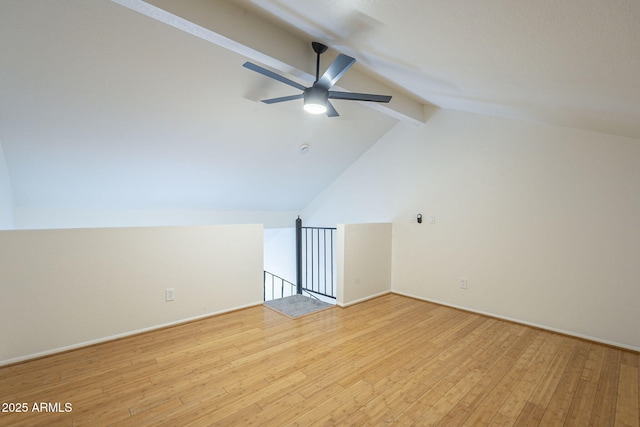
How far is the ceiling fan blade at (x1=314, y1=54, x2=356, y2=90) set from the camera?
6.24ft

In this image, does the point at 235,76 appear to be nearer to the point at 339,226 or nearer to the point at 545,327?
the point at 339,226

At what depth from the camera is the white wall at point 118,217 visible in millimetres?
3568

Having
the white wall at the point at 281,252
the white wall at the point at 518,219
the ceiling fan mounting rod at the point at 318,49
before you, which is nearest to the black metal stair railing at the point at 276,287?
the white wall at the point at 281,252

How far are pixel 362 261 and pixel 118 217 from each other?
3.55 m

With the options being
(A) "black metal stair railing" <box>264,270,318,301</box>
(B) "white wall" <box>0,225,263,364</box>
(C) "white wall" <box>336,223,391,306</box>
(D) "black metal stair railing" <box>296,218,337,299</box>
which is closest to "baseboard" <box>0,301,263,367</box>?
(B) "white wall" <box>0,225,263,364</box>

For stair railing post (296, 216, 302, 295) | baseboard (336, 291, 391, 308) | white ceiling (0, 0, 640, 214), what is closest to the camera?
white ceiling (0, 0, 640, 214)

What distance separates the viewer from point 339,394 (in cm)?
198

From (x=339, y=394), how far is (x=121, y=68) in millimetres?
3032

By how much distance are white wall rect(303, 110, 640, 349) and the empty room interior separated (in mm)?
21

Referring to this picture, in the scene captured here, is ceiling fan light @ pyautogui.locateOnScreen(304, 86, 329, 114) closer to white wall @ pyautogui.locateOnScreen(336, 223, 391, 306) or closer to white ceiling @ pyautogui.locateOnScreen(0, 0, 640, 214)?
white ceiling @ pyautogui.locateOnScreen(0, 0, 640, 214)

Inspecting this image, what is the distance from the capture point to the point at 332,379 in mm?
2148

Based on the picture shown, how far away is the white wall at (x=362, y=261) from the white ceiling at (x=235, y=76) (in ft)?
4.84

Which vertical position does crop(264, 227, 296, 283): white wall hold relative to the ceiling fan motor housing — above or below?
below

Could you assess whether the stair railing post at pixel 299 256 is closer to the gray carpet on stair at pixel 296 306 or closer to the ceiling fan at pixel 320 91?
the gray carpet on stair at pixel 296 306
